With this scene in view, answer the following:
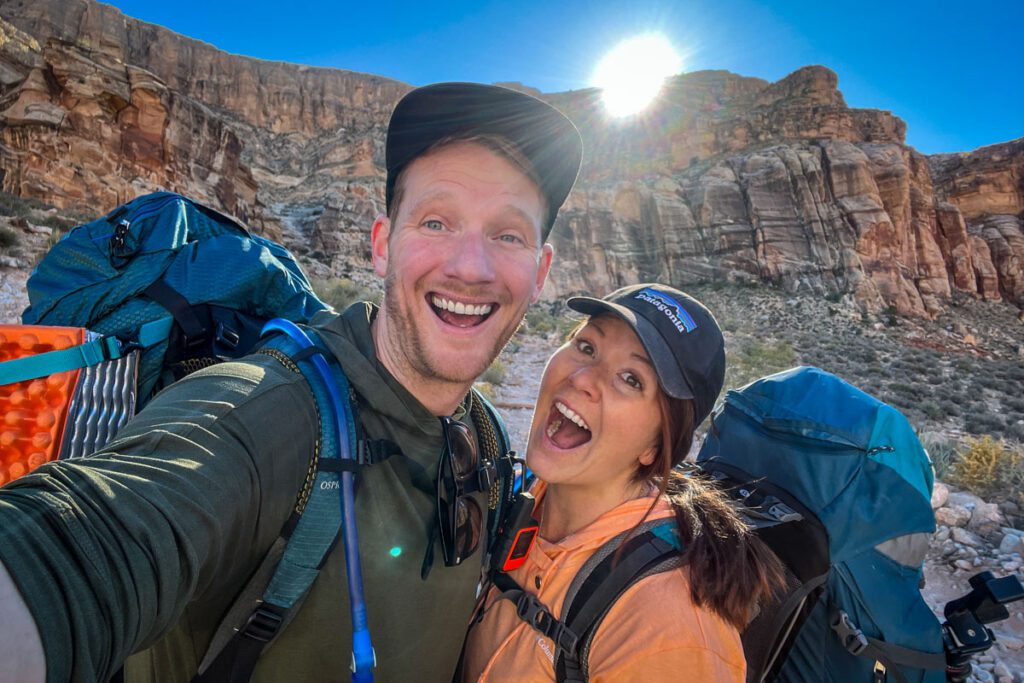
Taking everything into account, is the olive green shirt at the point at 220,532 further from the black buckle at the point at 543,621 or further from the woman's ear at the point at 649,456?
the woman's ear at the point at 649,456

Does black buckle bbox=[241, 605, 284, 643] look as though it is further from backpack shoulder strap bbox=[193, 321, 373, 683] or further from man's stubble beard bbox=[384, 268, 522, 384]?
man's stubble beard bbox=[384, 268, 522, 384]

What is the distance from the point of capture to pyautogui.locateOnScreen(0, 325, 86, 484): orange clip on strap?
4.17 ft

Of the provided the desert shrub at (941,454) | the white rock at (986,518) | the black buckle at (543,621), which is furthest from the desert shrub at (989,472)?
the black buckle at (543,621)

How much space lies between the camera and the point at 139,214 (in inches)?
74.8

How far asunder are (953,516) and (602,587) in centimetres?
447

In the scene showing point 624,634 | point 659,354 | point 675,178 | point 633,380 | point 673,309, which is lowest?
point 624,634

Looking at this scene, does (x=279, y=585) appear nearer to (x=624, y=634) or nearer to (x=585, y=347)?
(x=624, y=634)

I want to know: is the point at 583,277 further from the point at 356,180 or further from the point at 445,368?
the point at 445,368

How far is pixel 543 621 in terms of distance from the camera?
1245 mm

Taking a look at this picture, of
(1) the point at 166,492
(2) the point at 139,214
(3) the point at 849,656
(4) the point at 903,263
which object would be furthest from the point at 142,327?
(4) the point at 903,263

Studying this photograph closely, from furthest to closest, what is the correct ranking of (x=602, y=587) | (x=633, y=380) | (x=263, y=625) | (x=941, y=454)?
(x=941, y=454) < (x=633, y=380) < (x=602, y=587) < (x=263, y=625)

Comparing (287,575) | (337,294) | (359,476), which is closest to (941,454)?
(359,476)

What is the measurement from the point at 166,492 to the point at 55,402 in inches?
42.2

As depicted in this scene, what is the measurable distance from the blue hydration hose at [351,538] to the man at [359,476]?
53 millimetres
